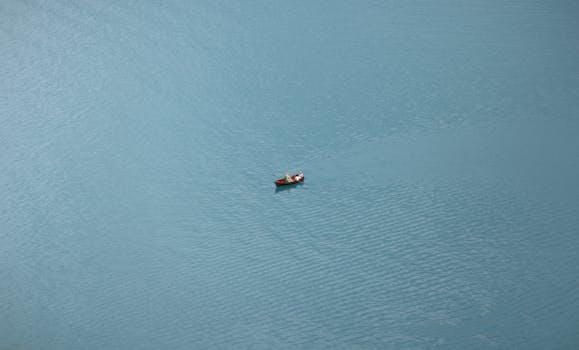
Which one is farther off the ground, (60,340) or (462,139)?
(462,139)

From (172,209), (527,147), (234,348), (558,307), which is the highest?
(527,147)

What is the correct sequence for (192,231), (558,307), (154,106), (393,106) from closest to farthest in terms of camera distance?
(558,307), (192,231), (393,106), (154,106)

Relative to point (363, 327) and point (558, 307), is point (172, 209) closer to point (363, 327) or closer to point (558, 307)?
point (363, 327)

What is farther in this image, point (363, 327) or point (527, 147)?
point (527, 147)

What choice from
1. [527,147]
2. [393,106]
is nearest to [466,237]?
[527,147]

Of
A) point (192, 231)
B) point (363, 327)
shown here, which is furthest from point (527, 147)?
point (192, 231)

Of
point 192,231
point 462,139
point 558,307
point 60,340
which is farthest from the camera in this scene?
point 462,139

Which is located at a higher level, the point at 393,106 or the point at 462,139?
the point at 393,106

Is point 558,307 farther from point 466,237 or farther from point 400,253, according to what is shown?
point 400,253

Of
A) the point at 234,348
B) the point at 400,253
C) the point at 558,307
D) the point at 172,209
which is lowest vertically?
the point at 234,348
